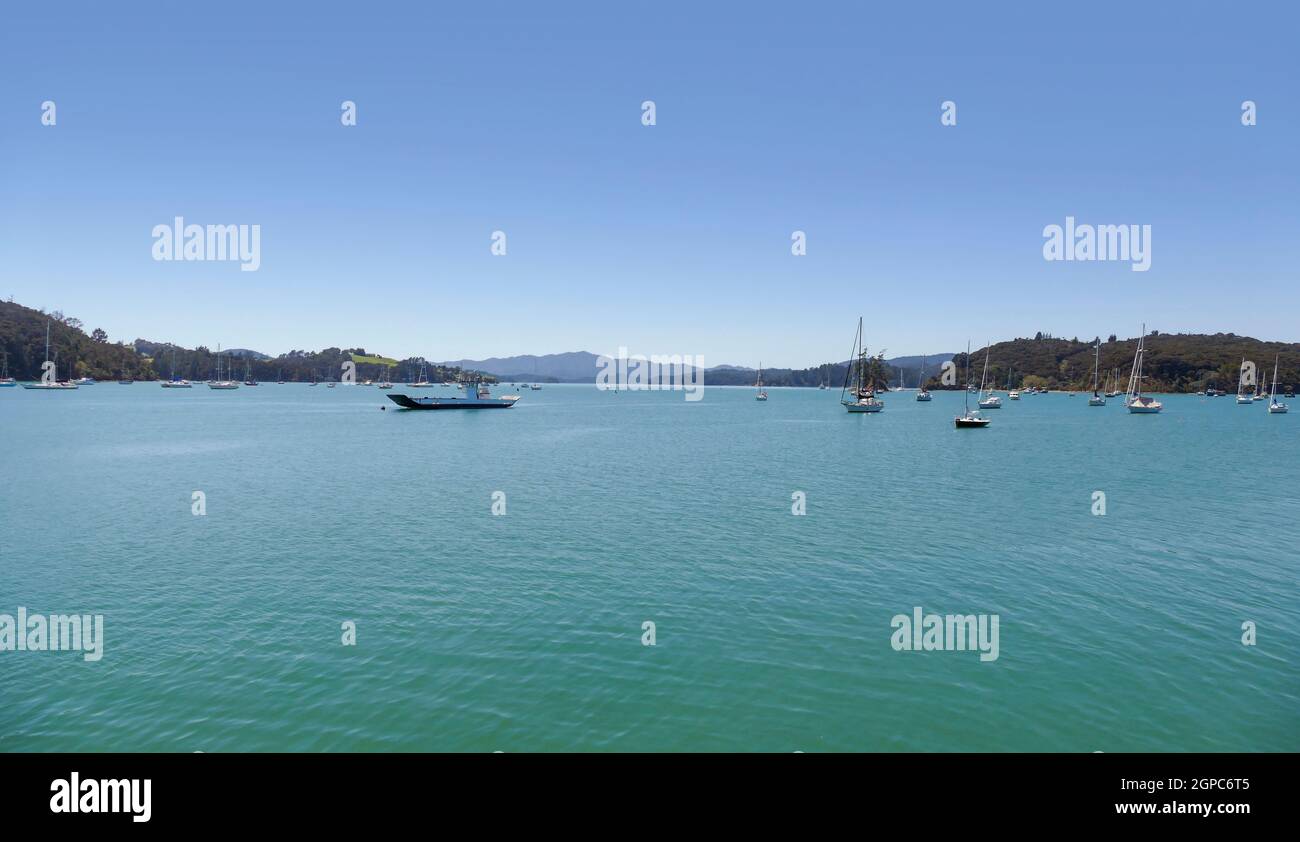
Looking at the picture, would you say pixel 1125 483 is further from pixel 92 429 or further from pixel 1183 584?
pixel 92 429

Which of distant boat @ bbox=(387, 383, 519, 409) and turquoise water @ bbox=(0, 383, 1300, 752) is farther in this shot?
distant boat @ bbox=(387, 383, 519, 409)

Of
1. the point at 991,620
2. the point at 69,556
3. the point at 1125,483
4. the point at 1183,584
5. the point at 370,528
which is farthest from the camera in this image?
the point at 1125,483

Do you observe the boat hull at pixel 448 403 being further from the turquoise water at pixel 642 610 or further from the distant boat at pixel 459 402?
the turquoise water at pixel 642 610
